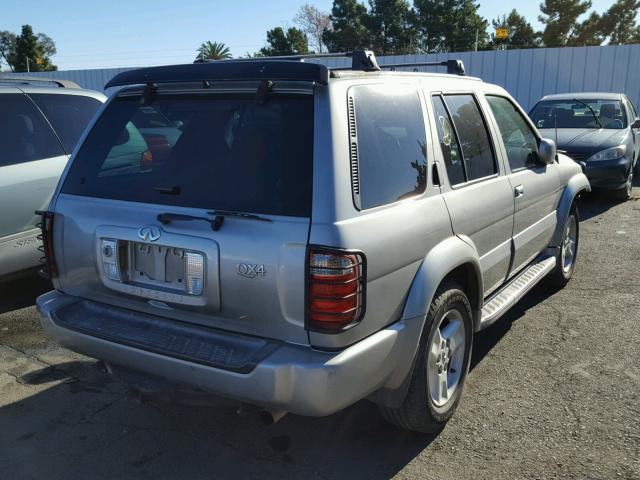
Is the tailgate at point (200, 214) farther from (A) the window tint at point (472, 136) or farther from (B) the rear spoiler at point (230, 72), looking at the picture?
(A) the window tint at point (472, 136)

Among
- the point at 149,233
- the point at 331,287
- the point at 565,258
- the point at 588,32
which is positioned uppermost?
the point at 588,32

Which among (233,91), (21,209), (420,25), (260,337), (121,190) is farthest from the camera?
(420,25)

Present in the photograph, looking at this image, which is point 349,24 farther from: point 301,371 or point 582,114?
point 301,371

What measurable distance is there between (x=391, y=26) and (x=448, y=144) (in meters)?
59.7

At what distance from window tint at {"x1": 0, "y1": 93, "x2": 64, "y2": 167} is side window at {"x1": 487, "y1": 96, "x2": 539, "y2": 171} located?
374cm

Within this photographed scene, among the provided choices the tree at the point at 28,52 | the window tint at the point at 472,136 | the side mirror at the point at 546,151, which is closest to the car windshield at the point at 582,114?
the side mirror at the point at 546,151

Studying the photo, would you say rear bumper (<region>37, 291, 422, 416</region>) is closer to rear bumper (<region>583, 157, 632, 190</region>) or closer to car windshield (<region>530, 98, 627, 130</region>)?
rear bumper (<region>583, 157, 632, 190</region>)

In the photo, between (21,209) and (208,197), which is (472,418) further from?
(21,209)

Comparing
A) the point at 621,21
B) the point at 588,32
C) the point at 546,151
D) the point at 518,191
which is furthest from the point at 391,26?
the point at 518,191

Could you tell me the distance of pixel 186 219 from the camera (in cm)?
256

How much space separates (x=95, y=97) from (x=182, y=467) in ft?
13.6

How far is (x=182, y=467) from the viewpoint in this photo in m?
2.88

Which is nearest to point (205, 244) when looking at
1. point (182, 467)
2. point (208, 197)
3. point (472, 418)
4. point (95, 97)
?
point (208, 197)

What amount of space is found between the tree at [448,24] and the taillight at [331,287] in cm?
5889
